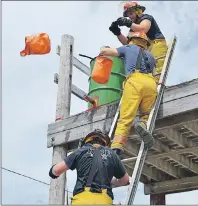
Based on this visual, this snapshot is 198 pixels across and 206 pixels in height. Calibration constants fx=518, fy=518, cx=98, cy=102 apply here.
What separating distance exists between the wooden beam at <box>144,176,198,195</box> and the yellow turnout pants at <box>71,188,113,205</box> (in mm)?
4325

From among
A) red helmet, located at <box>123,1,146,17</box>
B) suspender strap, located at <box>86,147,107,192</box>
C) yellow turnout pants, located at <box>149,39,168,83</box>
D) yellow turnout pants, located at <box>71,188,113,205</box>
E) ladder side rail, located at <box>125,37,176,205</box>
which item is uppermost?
red helmet, located at <box>123,1,146,17</box>

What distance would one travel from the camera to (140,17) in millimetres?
7414

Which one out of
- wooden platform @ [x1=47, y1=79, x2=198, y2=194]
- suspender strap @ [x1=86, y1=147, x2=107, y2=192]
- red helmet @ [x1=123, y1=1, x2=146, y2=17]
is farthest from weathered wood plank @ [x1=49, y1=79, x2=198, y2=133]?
suspender strap @ [x1=86, y1=147, x2=107, y2=192]

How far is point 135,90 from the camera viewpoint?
6.40 meters

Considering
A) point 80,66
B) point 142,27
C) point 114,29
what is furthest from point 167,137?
point 80,66

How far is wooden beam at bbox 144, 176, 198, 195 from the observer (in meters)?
8.66

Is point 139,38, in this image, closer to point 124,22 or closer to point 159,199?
point 124,22

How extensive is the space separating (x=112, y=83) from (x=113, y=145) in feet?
7.16

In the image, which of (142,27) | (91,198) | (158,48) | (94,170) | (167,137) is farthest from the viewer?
(158,48)

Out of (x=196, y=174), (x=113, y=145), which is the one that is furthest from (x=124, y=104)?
(x=196, y=174)

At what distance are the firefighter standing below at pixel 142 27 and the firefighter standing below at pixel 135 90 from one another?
22 cm

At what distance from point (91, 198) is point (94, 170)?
26 cm

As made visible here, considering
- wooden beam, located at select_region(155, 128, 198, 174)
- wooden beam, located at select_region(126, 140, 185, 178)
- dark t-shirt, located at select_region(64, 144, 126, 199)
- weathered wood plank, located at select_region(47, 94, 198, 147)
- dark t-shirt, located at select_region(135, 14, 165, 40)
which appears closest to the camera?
dark t-shirt, located at select_region(64, 144, 126, 199)

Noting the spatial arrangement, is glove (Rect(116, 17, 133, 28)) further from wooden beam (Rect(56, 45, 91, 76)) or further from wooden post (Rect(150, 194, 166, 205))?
wooden post (Rect(150, 194, 166, 205))
